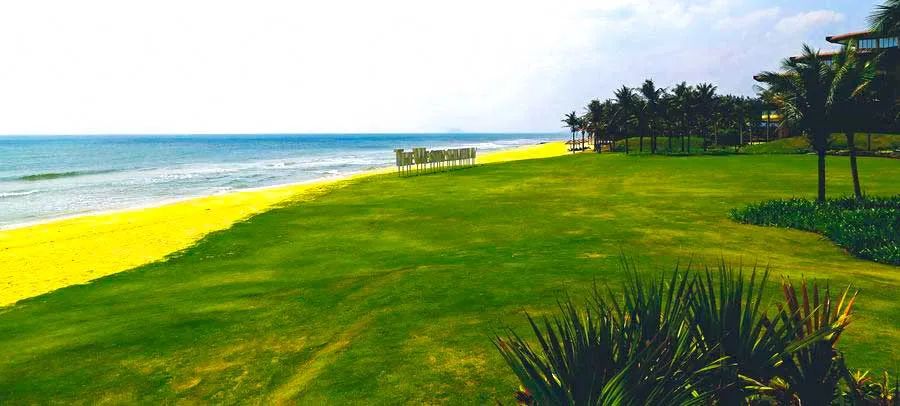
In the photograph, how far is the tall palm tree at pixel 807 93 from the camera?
26.6m

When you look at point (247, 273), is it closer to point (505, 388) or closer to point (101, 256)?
point (101, 256)

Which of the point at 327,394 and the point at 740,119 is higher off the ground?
the point at 740,119

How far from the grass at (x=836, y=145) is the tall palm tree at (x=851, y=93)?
39.8 m

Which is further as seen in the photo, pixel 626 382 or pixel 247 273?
pixel 247 273

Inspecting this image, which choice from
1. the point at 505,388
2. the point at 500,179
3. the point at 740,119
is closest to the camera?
the point at 505,388

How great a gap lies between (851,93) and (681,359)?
90.9 ft

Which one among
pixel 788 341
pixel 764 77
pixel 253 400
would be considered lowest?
pixel 253 400

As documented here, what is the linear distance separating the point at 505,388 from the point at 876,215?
20975 millimetres

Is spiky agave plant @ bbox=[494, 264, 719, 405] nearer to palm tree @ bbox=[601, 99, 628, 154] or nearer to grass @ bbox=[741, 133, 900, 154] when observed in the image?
grass @ bbox=[741, 133, 900, 154]

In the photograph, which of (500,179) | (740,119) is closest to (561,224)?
(500,179)

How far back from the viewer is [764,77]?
1104 inches

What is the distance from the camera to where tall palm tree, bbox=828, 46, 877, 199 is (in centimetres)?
2578

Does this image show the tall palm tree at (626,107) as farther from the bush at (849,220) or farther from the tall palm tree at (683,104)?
the bush at (849,220)

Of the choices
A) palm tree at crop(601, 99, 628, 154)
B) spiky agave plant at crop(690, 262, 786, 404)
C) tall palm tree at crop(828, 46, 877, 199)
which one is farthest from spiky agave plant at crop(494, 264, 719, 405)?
palm tree at crop(601, 99, 628, 154)
